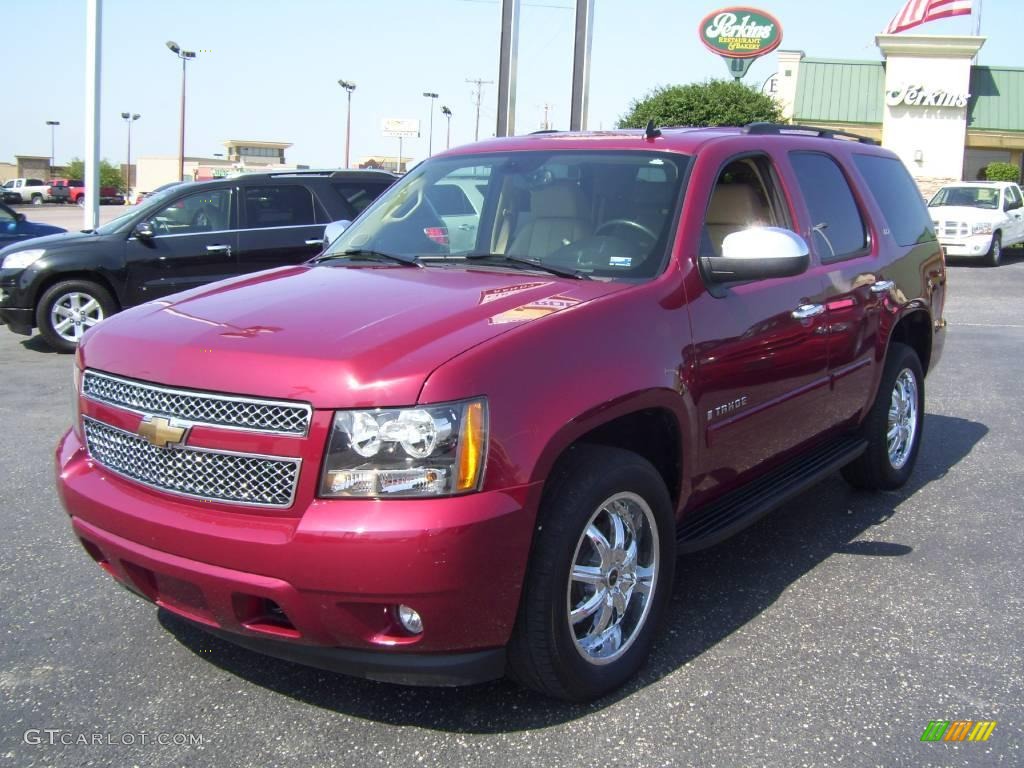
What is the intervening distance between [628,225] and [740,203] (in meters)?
0.69

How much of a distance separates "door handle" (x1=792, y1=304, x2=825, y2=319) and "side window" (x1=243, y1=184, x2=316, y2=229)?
7.20m

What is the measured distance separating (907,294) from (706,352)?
7.44ft

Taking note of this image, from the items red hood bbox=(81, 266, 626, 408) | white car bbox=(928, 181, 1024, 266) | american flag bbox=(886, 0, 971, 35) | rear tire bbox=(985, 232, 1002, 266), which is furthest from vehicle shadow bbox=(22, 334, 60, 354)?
american flag bbox=(886, 0, 971, 35)

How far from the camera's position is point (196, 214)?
1028 cm

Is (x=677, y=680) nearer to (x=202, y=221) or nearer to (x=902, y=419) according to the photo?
(x=902, y=419)

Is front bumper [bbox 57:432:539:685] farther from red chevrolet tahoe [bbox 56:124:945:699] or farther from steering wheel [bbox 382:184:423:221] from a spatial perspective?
steering wheel [bbox 382:184:423:221]

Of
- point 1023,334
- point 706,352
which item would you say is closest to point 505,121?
point 1023,334

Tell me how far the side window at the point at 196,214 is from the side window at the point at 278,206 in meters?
0.24

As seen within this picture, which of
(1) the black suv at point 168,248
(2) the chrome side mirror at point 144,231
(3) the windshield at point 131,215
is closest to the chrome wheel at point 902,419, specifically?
(1) the black suv at point 168,248

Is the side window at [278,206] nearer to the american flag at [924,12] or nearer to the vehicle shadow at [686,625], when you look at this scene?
the vehicle shadow at [686,625]

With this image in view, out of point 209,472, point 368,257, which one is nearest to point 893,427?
point 368,257

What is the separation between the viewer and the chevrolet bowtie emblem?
2.87 m

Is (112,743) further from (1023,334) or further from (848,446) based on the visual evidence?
(1023,334)

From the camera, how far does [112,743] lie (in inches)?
116
